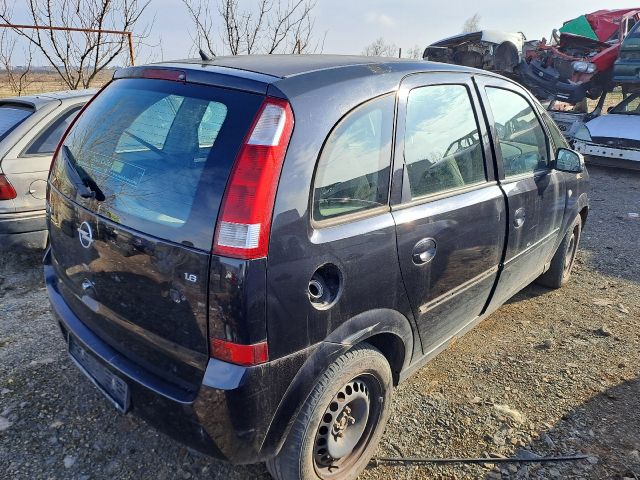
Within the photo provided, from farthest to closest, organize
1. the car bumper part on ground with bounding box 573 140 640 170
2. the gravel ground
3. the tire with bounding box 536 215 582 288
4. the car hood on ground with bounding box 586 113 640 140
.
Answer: the car hood on ground with bounding box 586 113 640 140 < the car bumper part on ground with bounding box 573 140 640 170 < the tire with bounding box 536 215 582 288 < the gravel ground

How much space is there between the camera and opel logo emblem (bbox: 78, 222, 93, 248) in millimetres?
1911

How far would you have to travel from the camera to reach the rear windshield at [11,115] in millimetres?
3965

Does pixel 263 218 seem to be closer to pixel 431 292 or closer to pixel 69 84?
pixel 431 292

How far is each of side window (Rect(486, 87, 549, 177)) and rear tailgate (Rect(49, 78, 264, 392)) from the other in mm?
1751

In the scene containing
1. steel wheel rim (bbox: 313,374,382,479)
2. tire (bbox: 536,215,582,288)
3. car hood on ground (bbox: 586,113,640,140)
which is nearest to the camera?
steel wheel rim (bbox: 313,374,382,479)

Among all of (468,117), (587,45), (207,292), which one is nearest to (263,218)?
(207,292)

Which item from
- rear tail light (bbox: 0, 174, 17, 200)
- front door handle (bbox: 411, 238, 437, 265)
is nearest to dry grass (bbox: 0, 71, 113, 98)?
rear tail light (bbox: 0, 174, 17, 200)

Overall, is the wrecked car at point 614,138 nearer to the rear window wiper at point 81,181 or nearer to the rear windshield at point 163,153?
the rear windshield at point 163,153

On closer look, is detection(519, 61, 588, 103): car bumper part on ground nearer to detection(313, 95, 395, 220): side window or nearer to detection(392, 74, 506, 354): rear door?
detection(392, 74, 506, 354): rear door

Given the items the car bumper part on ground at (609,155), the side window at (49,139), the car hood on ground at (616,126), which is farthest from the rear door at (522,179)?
the car hood on ground at (616,126)

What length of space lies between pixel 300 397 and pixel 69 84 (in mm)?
9154

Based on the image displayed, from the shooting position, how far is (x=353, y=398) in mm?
2045

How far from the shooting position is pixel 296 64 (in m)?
1.97

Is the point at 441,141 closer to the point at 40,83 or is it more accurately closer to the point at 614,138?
the point at 614,138
